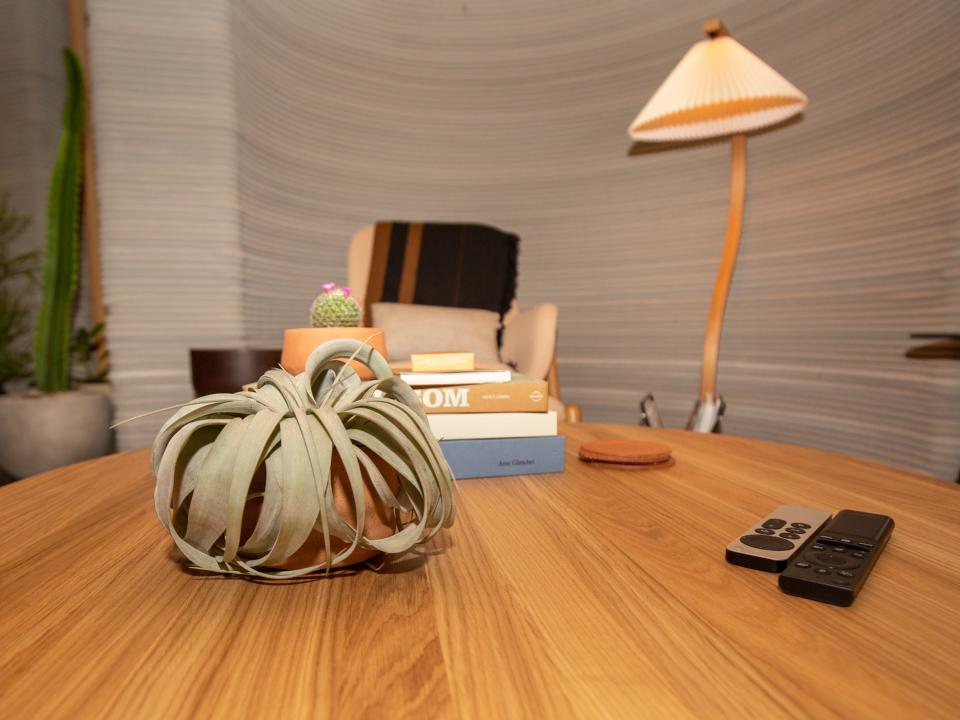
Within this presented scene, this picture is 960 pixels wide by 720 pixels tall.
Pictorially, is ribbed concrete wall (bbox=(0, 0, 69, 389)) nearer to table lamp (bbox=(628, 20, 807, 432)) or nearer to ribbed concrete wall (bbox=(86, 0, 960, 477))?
ribbed concrete wall (bbox=(86, 0, 960, 477))

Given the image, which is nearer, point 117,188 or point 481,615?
point 481,615

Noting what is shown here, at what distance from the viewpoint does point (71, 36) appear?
2447mm

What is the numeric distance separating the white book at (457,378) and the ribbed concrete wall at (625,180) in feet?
4.73

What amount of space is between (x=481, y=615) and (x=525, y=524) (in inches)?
6.8

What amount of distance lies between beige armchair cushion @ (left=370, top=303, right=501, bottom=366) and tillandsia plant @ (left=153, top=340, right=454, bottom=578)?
1.50m

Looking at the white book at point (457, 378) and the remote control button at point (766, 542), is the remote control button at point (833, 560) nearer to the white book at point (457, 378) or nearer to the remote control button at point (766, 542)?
the remote control button at point (766, 542)

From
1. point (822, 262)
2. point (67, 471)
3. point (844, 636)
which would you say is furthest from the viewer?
point (822, 262)

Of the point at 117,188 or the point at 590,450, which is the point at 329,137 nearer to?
the point at 117,188

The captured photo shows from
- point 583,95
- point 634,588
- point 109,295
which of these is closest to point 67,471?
point 634,588

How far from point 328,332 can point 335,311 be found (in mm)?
166

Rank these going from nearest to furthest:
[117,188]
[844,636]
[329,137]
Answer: [844,636]
[117,188]
[329,137]

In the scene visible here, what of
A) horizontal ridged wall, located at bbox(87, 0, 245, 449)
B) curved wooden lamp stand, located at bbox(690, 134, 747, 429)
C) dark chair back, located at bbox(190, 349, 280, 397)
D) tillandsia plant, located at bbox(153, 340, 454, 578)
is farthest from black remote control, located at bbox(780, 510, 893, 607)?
horizontal ridged wall, located at bbox(87, 0, 245, 449)

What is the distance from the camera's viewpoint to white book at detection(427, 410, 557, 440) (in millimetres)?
683

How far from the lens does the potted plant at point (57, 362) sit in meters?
1.99
